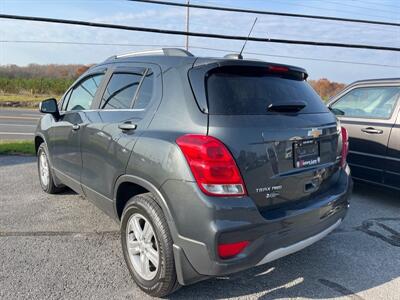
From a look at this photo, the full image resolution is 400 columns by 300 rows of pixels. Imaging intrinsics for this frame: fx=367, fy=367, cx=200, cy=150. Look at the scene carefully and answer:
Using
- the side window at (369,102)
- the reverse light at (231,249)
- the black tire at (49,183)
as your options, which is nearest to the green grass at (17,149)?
the black tire at (49,183)

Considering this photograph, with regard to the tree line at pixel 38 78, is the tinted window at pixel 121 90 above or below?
above

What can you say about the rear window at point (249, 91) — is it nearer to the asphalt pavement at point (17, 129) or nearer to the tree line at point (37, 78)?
the asphalt pavement at point (17, 129)

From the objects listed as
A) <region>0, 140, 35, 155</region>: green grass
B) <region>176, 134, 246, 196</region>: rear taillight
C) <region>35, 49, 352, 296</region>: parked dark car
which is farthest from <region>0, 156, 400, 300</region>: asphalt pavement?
<region>0, 140, 35, 155</region>: green grass

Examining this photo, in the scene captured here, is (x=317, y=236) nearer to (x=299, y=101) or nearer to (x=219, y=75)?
(x=299, y=101)

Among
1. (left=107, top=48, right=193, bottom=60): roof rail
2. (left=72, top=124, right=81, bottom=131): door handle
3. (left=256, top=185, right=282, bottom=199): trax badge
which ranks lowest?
(left=256, top=185, right=282, bottom=199): trax badge

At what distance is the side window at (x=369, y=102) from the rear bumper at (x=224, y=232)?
3110mm

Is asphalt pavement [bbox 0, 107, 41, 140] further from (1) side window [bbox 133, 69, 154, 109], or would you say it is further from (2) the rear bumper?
(2) the rear bumper

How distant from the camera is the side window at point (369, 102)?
5.01 metres

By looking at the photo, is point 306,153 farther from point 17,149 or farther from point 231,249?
point 17,149

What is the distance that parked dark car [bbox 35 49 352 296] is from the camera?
7.80ft

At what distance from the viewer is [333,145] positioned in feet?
10.3

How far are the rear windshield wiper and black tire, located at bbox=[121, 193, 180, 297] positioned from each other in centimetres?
111

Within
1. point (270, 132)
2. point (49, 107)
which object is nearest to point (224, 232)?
point (270, 132)

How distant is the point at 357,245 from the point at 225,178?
218 cm
